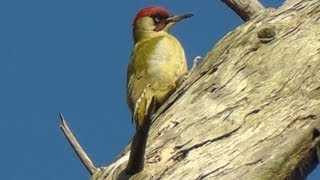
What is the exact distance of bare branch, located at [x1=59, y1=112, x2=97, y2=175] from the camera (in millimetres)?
3998

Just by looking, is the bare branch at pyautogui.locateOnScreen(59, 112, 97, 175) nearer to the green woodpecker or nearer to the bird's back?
the green woodpecker

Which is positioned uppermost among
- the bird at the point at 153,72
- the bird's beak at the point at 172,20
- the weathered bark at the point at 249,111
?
the bird's beak at the point at 172,20

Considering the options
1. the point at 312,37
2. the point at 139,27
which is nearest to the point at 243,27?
the point at 312,37

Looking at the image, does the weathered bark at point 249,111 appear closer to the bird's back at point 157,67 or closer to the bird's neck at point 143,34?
the bird's back at point 157,67

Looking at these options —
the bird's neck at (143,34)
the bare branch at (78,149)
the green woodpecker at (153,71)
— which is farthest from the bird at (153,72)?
the bare branch at (78,149)

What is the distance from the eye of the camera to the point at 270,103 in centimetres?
373

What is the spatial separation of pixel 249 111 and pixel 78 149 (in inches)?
35.0

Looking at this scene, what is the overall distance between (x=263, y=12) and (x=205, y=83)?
583mm

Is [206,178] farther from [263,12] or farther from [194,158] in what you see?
[263,12]

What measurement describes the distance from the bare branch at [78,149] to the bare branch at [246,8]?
1218mm

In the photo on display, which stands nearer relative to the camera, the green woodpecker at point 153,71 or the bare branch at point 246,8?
the bare branch at point 246,8

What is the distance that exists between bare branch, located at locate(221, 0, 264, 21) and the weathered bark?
301 millimetres

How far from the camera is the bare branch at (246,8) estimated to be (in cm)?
453

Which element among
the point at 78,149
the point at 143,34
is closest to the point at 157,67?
the point at 143,34
